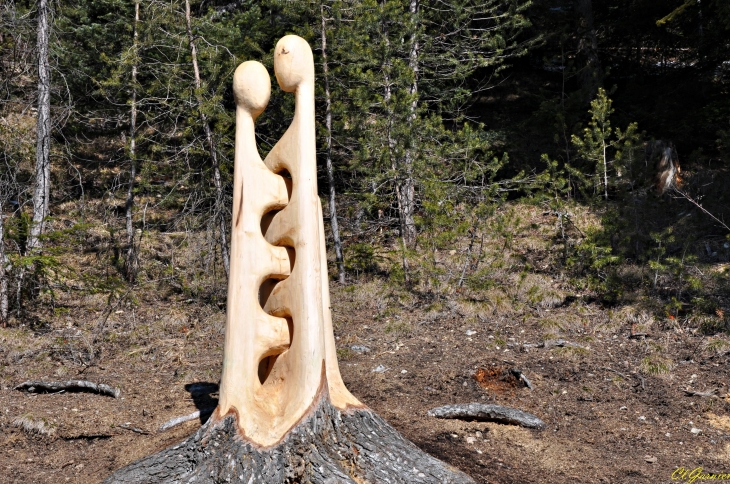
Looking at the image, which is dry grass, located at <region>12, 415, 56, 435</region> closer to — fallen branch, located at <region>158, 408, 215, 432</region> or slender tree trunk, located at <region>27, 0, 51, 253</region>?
fallen branch, located at <region>158, 408, 215, 432</region>

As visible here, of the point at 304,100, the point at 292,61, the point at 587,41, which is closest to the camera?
the point at 292,61

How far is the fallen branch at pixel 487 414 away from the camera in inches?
229

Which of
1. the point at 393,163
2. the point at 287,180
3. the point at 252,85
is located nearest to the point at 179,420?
the point at 287,180

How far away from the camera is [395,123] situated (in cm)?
957

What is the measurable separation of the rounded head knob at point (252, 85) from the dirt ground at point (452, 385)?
264 centimetres

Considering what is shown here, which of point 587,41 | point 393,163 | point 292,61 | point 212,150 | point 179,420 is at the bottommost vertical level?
point 179,420

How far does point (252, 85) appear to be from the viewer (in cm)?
434

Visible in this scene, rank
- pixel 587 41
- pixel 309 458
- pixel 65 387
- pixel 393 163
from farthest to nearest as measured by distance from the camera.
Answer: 1. pixel 587 41
2. pixel 393 163
3. pixel 65 387
4. pixel 309 458

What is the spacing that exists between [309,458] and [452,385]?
2.68 meters

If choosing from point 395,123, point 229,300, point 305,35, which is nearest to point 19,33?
point 305,35

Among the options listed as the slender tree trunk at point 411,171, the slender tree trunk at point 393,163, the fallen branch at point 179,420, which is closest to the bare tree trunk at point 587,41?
the slender tree trunk at point 411,171

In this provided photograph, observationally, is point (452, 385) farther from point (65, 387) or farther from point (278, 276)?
point (65, 387)

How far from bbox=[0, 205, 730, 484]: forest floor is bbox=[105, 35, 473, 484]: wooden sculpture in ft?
2.59

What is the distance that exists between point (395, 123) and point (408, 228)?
5.72 ft
